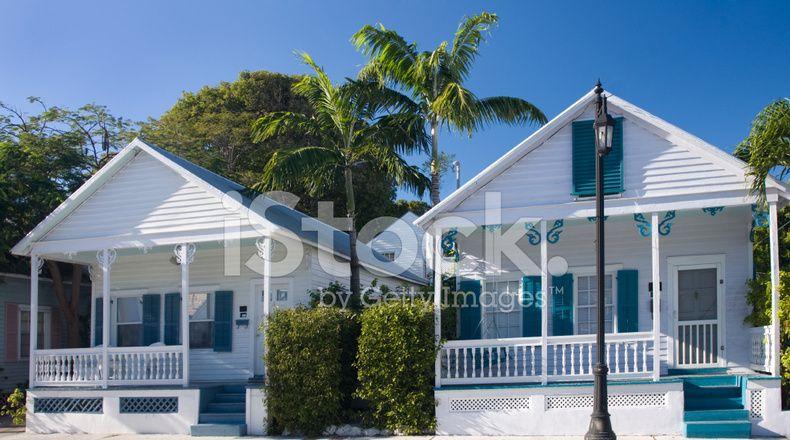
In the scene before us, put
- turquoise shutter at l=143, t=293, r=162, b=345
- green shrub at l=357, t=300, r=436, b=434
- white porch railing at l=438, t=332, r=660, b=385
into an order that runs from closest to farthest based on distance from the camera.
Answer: white porch railing at l=438, t=332, r=660, b=385
green shrub at l=357, t=300, r=436, b=434
turquoise shutter at l=143, t=293, r=162, b=345

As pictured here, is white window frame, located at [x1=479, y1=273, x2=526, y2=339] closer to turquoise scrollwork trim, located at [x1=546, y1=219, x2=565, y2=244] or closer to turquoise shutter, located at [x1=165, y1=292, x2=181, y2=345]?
turquoise scrollwork trim, located at [x1=546, y1=219, x2=565, y2=244]

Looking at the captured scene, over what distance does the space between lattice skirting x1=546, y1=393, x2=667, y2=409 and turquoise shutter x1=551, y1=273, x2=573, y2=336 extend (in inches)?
85.9

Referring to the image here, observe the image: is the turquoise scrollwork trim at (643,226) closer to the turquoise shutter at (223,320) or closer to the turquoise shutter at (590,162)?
the turquoise shutter at (590,162)

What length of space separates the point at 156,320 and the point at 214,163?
36.4ft

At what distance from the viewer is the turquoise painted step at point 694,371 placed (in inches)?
536

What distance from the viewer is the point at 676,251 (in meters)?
14.5

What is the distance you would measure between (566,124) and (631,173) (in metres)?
1.40

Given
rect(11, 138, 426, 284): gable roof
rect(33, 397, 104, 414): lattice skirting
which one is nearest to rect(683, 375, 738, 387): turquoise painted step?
rect(11, 138, 426, 284): gable roof

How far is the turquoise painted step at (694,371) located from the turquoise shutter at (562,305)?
1.95 metres

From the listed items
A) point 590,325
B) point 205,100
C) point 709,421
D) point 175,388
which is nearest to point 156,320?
point 175,388

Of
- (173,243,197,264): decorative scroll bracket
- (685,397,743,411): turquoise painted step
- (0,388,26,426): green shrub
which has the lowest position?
(0,388,26,426): green shrub

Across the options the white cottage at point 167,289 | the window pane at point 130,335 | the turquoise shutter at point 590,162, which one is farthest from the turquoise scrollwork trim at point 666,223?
the window pane at point 130,335

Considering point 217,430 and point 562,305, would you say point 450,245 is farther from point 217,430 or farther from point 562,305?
point 217,430

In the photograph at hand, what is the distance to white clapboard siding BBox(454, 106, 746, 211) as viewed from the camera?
12.6 meters
